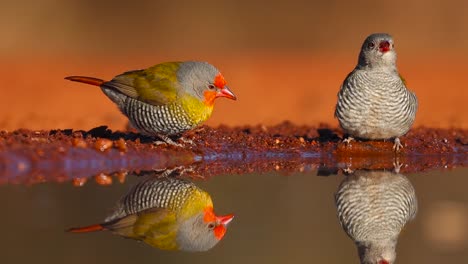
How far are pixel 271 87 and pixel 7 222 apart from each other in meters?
11.0

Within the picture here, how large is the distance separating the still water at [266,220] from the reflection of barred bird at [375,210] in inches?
0.6

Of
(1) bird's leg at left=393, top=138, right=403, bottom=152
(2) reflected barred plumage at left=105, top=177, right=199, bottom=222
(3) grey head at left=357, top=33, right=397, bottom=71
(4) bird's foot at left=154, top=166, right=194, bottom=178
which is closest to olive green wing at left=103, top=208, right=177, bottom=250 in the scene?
(2) reflected barred plumage at left=105, top=177, right=199, bottom=222

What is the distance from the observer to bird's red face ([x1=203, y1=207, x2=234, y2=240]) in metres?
7.27

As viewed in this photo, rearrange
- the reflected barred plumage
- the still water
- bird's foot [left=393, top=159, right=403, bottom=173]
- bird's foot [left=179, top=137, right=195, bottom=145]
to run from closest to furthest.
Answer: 1. the still water
2. the reflected barred plumage
3. bird's foot [left=393, top=159, right=403, bottom=173]
4. bird's foot [left=179, top=137, right=195, bottom=145]

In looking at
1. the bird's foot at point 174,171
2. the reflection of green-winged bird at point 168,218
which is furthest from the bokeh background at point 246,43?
the reflection of green-winged bird at point 168,218

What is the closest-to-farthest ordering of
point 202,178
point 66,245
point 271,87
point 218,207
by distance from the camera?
point 66,245
point 218,207
point 202,178
point 271,87

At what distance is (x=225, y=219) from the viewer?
7535mm

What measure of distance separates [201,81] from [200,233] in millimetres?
2919

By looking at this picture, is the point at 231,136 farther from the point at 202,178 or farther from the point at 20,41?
the point at 20,41

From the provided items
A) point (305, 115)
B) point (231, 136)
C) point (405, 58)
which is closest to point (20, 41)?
point (405, 58)

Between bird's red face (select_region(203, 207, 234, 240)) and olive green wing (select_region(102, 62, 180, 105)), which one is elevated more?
olive green wing (select_region(102, 62, 180, 105))

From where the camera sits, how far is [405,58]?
21.5 m

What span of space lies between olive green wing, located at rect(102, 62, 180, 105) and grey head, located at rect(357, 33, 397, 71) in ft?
5.38

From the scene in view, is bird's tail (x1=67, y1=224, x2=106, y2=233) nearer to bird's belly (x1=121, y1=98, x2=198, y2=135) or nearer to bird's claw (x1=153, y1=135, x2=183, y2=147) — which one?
bird's belly (x1=121, y1=98, x2=198, y2=135)
